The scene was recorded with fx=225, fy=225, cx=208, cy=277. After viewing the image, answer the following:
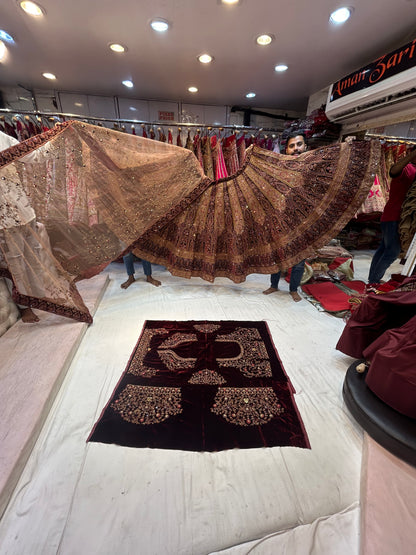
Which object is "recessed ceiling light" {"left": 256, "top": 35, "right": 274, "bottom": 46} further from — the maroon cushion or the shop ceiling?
the maroon cushion

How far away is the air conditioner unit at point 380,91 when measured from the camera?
1892 mm

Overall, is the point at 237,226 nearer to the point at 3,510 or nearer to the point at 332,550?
the point at 332,550

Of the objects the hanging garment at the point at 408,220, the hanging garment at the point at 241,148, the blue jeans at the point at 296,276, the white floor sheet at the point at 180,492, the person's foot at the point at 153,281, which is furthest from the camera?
the hanging garment at the point at 241,148

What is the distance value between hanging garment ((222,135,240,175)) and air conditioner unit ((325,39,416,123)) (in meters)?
1.27

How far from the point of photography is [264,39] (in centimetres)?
216

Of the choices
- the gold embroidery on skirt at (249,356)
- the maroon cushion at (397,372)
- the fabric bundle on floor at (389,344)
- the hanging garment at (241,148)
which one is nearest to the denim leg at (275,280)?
the gold embroidery on skirt at (249,356)

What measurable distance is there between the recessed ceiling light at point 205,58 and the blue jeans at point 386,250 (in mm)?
2607

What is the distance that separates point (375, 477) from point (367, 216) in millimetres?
3370

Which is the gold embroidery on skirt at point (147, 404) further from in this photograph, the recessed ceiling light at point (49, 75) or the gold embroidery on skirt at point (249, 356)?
the recessed ceiling light at point (49, 75)

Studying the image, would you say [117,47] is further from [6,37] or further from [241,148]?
[241,148]

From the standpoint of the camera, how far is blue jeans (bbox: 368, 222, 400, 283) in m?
2.31

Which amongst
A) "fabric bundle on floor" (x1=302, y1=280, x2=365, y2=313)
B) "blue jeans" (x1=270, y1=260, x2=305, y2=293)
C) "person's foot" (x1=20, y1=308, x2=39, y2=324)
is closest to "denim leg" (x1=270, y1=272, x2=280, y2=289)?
"blue jeans" (x1=270, y1=260, x2=305, y2=293)

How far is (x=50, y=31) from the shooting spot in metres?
2.12

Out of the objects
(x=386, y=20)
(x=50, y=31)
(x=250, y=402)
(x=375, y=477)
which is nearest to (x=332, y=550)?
(x=375, y=477)
